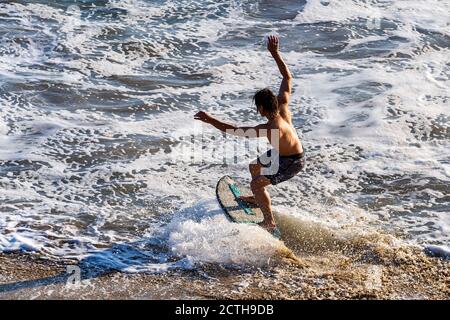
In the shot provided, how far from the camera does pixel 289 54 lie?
12.2 metres

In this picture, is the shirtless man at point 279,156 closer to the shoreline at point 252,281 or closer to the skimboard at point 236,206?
the skimboard at point 236,206

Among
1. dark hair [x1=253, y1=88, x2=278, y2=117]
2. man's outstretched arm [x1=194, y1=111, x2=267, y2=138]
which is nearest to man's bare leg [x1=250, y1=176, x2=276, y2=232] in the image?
man's outstretched arm [x1=194, y1=111, x2=267, y2=138]

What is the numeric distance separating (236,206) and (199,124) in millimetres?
2794

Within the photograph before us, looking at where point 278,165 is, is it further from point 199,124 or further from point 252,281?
point 199,124

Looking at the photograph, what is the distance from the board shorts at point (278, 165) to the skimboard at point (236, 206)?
0.45 metres

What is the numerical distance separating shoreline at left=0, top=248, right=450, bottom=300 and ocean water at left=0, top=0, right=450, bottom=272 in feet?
0.62

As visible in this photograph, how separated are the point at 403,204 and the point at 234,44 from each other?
5.69 metres

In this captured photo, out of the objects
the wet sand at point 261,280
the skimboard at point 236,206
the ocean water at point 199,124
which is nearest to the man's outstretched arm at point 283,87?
the skimboard at point 236,206

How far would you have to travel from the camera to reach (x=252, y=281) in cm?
616

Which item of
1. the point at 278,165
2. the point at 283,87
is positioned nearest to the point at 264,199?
the point at 278,165

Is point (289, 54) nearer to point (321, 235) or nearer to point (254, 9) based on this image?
point (254, 9)
